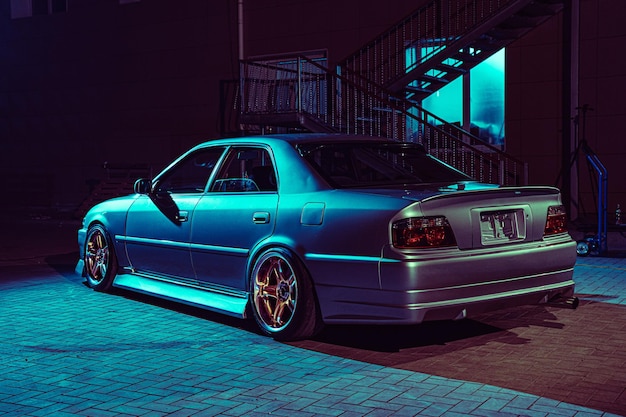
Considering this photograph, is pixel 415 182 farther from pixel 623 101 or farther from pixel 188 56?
pixel 188 56

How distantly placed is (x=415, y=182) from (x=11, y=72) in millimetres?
21982

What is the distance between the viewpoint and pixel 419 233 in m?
5.81

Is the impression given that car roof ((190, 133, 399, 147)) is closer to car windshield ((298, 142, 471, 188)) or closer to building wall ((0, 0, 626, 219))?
car windshield ((298, 142, 471, 188))

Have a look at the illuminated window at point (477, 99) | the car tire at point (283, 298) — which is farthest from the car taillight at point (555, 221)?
the illuminated window at point (477, 99)

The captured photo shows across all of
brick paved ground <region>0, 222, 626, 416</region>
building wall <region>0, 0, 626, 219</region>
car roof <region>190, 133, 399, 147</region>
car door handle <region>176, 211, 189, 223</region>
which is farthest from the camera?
building wall <region>0, 0, 626, 219</region>

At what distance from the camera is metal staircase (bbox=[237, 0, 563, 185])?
53.0 ft

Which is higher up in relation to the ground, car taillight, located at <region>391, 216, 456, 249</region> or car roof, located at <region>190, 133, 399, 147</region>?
car roof, located at <region>190, 133, 399, 147</region>

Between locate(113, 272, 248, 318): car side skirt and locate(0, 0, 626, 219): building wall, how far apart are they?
1103 cm

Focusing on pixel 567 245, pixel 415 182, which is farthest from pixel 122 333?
pixel 567 245

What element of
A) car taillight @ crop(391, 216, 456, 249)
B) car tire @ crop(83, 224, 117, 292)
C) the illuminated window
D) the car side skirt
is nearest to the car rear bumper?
car taillight @ crop(391, 216, 456, 249)

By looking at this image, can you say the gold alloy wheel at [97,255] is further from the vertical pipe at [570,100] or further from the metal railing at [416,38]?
the vertical pipe at [570,100]

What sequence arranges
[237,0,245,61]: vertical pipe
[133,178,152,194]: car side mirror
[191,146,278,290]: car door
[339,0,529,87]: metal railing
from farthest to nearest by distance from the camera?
1. [237,0,245,61]: vertical pipe
2. [339,0,529,87]: metal railing
3. [133,178,152,194]: car side mirror
4. [191,146,278,290]: car door

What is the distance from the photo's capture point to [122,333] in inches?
270

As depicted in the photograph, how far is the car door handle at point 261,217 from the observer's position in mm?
6695
